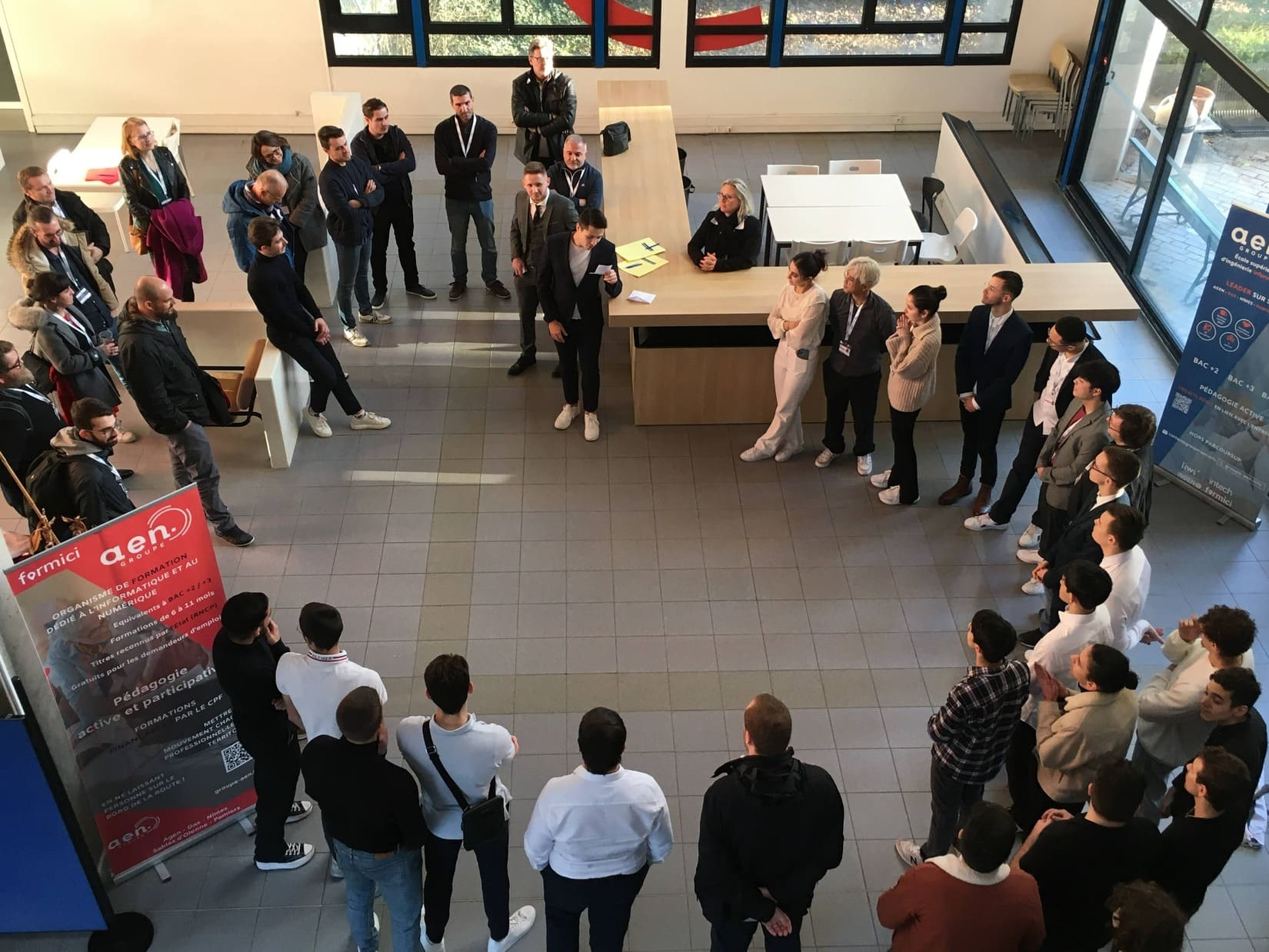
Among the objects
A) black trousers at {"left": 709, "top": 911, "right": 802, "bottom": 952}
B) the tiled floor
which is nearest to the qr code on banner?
the tiled floor

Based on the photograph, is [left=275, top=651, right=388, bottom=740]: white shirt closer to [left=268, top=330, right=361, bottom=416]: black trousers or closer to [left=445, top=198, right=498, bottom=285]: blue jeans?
[left=268, top=330, right=361, bottom=416]: black trousers

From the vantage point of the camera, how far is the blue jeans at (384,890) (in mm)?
4043

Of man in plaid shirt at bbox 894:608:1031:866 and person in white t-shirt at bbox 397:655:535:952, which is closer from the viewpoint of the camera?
person in white t-shirt at bbox 397:655:535:952

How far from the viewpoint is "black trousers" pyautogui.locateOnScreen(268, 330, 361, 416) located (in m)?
6.96

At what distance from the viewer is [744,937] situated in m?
4.05

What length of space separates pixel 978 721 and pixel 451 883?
7.21ft

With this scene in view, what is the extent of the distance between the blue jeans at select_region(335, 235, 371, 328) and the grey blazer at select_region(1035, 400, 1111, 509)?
195 inches

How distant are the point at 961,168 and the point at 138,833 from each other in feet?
26.8

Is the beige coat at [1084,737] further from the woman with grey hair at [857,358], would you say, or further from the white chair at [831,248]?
the white chair at [831,248]

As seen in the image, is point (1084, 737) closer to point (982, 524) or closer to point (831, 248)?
point (982, 524)

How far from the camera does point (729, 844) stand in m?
3.67

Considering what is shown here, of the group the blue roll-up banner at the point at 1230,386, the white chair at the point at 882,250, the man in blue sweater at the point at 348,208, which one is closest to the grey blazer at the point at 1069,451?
the blue roll-up banner at the point at 1230,386

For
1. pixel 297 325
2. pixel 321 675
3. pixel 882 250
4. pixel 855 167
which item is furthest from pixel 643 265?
pixel 321 675

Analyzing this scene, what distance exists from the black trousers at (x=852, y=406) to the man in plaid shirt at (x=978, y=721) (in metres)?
2.83
